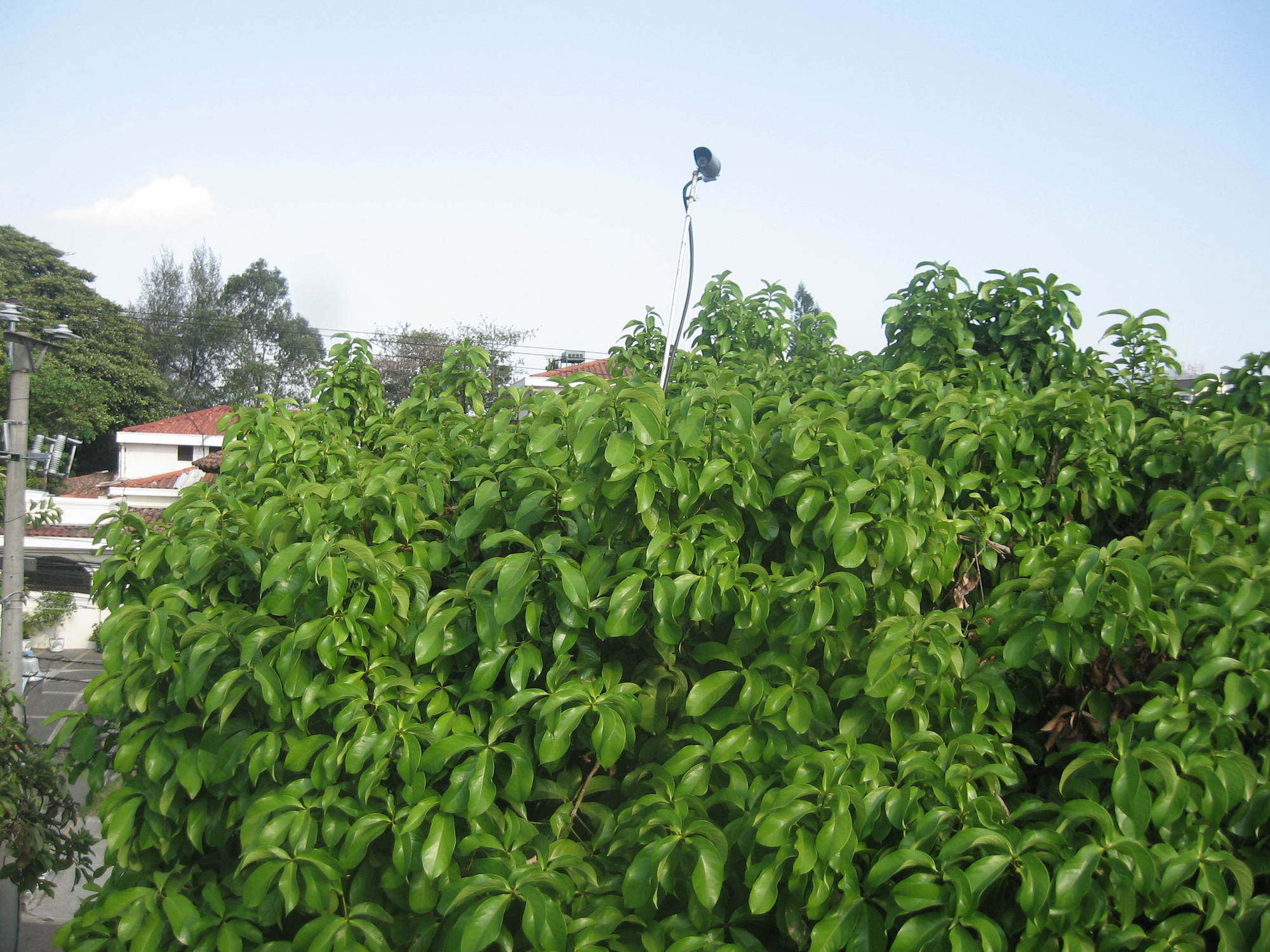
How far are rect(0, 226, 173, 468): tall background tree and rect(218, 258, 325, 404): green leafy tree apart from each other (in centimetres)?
691

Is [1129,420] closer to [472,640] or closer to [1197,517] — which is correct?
[1197,517]

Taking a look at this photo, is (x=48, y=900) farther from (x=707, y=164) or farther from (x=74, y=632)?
(x=74, y=632)

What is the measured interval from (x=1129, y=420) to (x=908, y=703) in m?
1.34

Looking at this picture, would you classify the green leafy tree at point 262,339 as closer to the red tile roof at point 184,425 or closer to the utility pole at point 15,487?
the red tile roof at point 184,425

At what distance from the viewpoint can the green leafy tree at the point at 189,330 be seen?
167 ft

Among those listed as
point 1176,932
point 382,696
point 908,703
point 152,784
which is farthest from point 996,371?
point 152,784

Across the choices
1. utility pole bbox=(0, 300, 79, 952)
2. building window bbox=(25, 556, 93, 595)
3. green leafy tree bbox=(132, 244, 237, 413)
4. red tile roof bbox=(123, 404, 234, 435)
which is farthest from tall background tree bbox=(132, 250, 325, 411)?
utility pole bbox=(0, 300, 79, 952)

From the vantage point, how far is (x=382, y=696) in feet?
8.04

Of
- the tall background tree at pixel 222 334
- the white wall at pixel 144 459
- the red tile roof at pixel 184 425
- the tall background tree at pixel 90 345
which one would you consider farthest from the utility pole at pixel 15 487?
the tall background tree at pixel 222 334

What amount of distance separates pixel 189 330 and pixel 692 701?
55.2m

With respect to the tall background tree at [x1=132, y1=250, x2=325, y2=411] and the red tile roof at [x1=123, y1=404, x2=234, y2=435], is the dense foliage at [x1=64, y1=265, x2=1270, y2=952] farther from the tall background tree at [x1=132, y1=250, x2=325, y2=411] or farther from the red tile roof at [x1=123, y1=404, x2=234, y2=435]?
the tall background tree at [x1=132, y1=250, x2=325, y2=411]

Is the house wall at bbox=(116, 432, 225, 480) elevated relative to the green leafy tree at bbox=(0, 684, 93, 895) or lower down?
elevated

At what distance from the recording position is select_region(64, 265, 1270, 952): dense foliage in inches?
84.6

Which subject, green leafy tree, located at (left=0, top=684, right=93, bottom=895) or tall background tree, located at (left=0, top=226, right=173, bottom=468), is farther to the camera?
tall background tree, located at (left=0, top=226, right=173, bottom=468)
